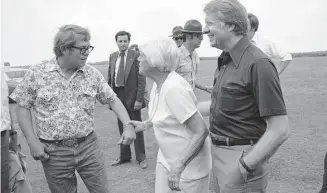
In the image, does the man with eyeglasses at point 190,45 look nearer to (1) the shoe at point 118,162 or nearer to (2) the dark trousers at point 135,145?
(2) the dark trousers at point 135,145

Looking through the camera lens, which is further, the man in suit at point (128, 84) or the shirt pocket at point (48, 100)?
the man in suit at point (128, 84)

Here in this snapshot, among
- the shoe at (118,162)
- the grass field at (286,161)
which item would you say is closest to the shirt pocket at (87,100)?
the grass field at (286,161)

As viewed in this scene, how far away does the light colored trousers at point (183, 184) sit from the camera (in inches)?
103

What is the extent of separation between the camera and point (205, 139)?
2.59 meters

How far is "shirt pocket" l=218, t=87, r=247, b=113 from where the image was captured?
7.07 feet

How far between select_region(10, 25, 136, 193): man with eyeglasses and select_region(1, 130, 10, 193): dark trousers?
21 cm

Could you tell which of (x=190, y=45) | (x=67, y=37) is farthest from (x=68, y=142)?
(x=190, y=45)

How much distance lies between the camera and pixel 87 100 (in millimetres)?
3098

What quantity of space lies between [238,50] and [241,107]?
339 mm

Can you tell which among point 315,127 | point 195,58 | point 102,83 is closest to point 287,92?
point 315,127

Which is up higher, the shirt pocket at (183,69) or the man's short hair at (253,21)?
the man's short hair at (253,21)

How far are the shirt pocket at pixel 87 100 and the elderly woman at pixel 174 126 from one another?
21.7 inches

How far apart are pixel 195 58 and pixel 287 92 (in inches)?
326

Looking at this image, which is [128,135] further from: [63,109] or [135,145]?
[135,145]
